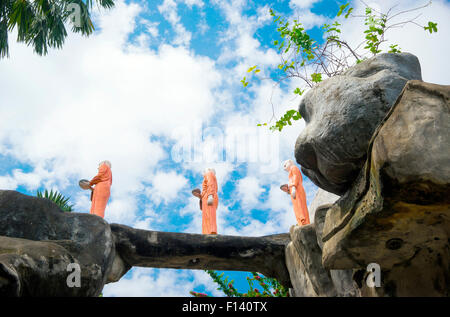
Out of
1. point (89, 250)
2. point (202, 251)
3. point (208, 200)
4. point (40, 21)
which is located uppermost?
point (40, 21)

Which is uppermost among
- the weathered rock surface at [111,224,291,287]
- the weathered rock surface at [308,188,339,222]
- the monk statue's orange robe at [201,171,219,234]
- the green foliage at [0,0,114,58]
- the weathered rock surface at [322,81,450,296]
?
the green foliage at [0,0,114,58]

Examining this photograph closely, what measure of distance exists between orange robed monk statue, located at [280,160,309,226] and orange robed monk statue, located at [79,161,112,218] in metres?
3.52

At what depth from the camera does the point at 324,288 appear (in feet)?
15.2

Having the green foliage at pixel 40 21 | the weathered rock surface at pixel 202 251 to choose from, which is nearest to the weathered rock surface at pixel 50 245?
the weathered rock surface at pixel 202 251

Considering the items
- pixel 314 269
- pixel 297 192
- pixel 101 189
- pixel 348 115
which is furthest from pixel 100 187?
pixel 348 115

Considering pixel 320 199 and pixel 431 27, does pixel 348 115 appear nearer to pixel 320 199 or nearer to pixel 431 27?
pixel 431 27

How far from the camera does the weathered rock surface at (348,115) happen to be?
9.92ft

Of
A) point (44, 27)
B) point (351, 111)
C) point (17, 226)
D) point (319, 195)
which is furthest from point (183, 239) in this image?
point (44, 27)

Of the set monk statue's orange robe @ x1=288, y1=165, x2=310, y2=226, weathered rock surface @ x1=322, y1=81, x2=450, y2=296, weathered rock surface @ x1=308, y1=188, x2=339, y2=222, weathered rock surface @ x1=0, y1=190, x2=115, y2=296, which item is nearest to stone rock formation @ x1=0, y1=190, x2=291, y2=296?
weathered rock surface @ x1=0, y1=190, x2=115, y2=296

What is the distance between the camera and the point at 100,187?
7586 millimetres

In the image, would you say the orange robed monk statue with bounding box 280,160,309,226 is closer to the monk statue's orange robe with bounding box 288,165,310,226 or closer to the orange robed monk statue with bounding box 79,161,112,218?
the monk statue's orange robe with bounding box 288,165,310,226

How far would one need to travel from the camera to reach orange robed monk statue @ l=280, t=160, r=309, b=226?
791 centimetres

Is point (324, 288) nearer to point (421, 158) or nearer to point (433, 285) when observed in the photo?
point (433, 285)

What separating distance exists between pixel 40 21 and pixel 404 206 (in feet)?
29.8
